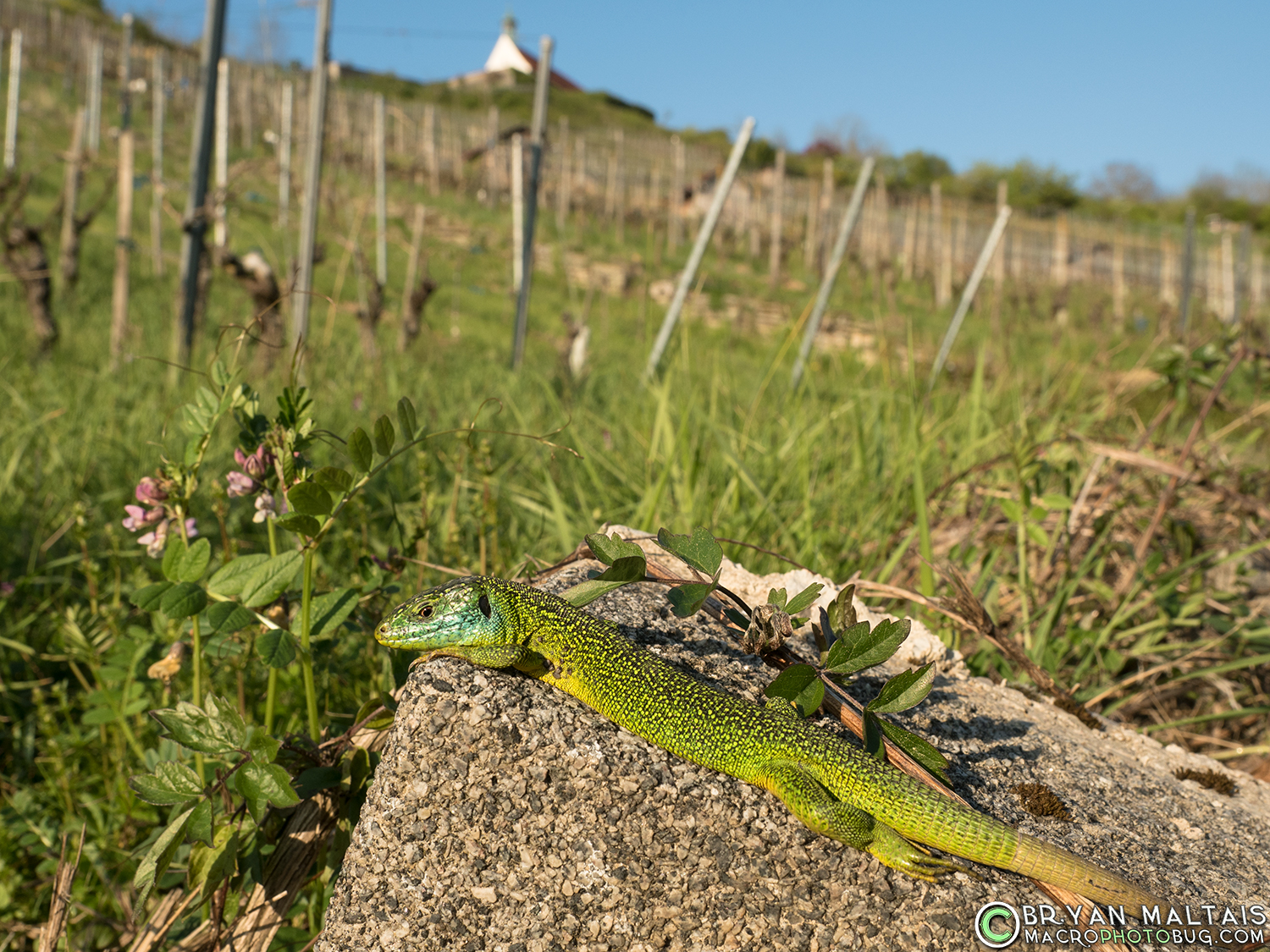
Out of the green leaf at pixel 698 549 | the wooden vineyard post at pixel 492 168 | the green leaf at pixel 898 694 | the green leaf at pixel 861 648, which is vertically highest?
the wooden vineyard post at pixel 492 168

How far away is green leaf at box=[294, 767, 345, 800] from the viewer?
5.40 ft

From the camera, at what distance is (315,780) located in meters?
1.66

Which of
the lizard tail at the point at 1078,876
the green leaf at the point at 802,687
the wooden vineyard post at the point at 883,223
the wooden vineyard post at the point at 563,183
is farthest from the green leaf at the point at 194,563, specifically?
the wooden vineyard post at the point at 883,223

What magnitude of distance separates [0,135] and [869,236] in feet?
91.7

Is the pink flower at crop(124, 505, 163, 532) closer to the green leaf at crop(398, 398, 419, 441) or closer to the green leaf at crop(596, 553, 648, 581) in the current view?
the green leaf at crop(398, 398, 419, 441)

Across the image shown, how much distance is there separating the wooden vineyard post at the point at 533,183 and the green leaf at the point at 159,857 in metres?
7.22

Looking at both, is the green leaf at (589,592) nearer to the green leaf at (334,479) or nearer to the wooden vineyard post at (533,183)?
the green leaf at (334,479)

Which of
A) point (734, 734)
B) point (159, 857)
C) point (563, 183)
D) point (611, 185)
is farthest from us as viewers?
point (611, 185)

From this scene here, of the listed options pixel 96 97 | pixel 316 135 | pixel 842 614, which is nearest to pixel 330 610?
pixel 842 614

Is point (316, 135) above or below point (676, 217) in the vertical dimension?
below

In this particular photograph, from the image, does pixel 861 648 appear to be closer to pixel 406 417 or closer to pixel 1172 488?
pixel 406 417

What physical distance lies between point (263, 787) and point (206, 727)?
7.2 inches

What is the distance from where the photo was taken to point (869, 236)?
98.7 ft

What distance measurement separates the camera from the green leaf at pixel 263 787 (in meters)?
1.52
